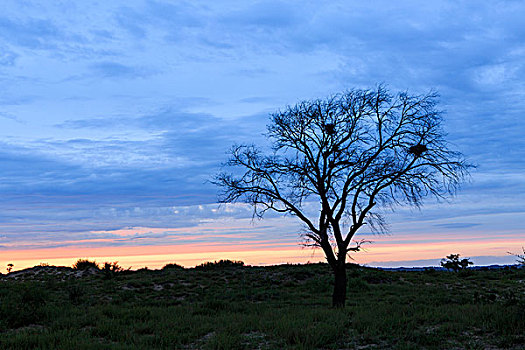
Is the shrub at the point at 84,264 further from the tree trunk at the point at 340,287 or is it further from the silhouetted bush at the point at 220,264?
the tree trunk at the point at 340,287

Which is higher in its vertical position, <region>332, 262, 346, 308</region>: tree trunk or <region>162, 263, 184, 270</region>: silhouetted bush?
<region>162, 263, 184, 270</region>: silhouetted bush

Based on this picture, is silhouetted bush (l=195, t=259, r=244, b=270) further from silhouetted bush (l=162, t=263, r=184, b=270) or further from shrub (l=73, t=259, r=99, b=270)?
shrub (l=73, t=259, r=99, b=270)

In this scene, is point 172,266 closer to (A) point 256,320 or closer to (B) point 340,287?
(B) point 340,287

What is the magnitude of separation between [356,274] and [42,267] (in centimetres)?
2474

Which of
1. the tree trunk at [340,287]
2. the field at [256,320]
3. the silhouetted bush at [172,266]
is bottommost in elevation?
the field at [256,320]

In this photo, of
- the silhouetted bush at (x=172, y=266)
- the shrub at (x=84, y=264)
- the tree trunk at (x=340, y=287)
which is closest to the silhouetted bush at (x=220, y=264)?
the silhouetted bush at (x=172, y=266)

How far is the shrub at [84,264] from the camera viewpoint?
38.5 m

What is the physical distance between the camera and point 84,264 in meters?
39.3

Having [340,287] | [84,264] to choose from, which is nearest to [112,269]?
[84,264]

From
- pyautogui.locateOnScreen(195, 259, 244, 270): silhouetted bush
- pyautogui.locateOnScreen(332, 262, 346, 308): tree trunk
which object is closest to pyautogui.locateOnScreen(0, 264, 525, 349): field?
pyautogui.locateOnScreen(332, 262, 346, 308): tree trunk

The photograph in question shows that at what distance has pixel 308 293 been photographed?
88.6 ft

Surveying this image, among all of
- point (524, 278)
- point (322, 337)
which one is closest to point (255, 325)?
point (322, 337)

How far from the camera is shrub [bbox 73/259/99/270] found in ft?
126

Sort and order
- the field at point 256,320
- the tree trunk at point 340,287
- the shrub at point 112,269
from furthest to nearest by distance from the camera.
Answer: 1. the shrub at point 112,269
2. the tree trunk at point 340,287
3. the field at point 256,320
